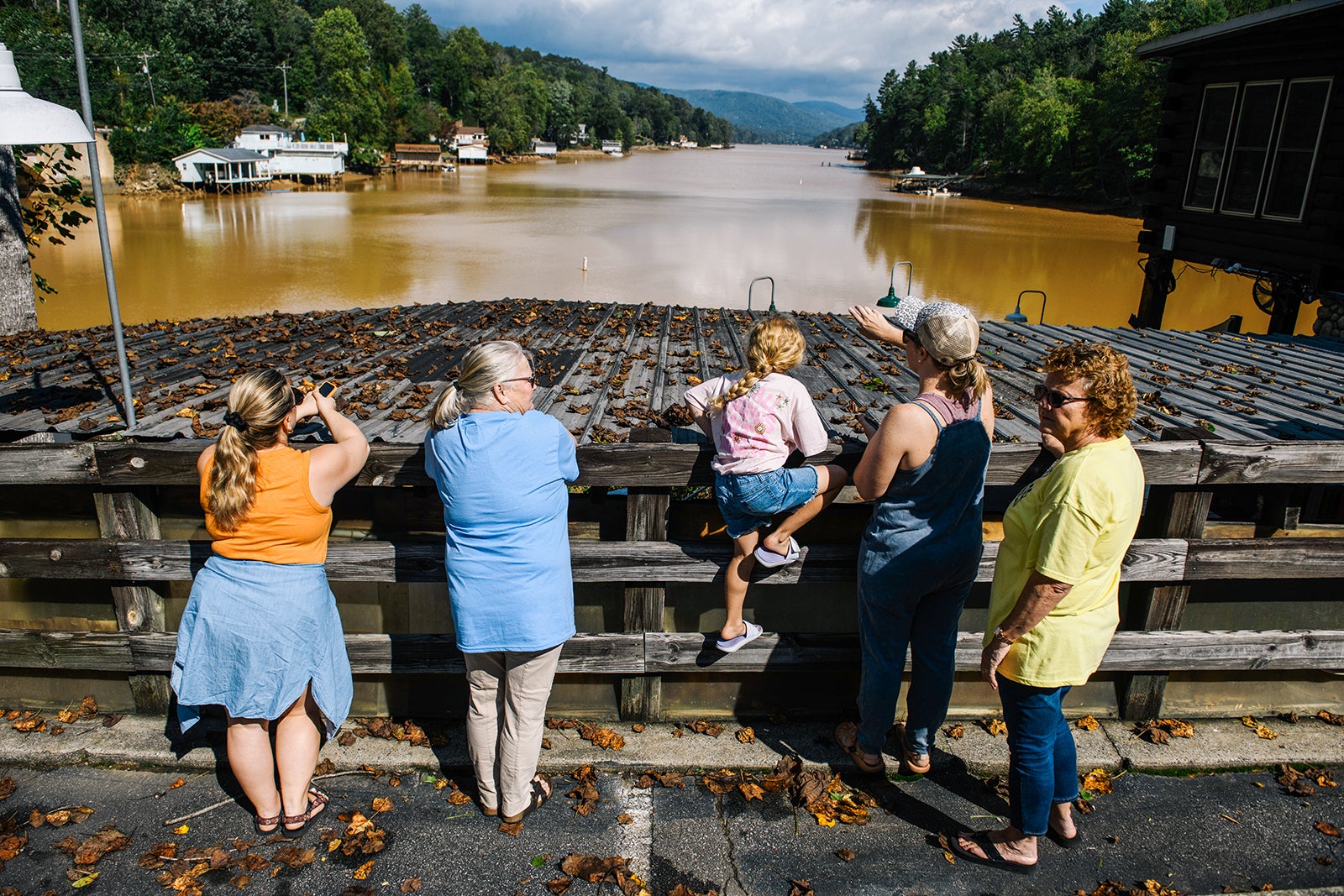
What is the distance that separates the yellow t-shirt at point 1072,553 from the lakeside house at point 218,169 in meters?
77.9

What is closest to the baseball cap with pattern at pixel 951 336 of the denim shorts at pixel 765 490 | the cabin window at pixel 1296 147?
the denim shorts at pixel 765 490

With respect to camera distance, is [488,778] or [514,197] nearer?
[488,778]

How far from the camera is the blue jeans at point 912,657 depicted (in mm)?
3758

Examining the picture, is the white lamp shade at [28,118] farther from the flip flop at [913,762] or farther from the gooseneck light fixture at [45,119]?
the flip flop at [913,762]

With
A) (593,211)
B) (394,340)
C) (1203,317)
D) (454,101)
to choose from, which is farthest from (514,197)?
(454,101)

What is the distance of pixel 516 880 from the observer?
11.4 feet

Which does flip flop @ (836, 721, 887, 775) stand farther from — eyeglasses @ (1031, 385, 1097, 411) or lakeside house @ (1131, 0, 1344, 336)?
lakeside house @ (1131, 0, 1344, 336)

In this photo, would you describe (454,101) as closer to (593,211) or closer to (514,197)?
(514,197)

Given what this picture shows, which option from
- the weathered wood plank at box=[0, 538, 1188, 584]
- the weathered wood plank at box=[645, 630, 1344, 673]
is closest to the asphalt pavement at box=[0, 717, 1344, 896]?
the weathered wood plank at box=[645, 630, 1344, 673]

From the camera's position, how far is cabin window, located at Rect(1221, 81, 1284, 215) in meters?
15.8

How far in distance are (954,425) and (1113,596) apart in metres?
0.93

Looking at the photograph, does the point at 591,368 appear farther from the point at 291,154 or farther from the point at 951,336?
the point at 291,154

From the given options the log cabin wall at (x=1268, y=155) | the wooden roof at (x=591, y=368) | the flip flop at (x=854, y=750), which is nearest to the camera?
the flip flop at (x=854, y=750)

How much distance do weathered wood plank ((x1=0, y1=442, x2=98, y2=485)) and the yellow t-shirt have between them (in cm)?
419
